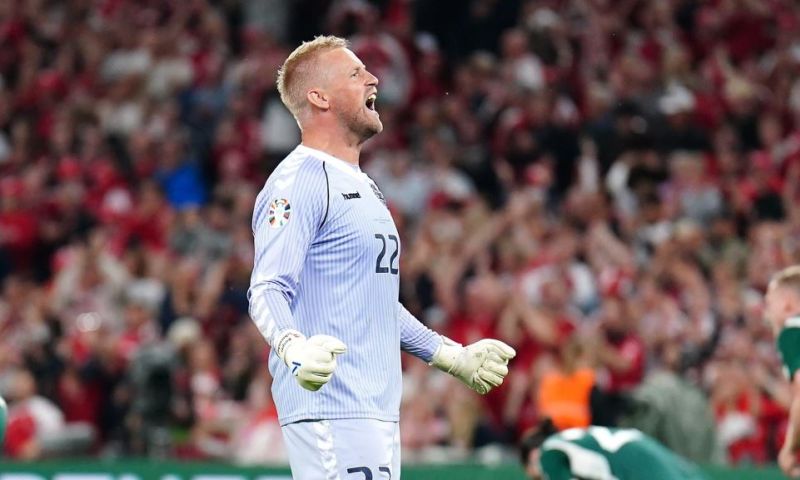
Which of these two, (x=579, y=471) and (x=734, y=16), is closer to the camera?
(x=579, y=471)

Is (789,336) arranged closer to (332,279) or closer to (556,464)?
(556,464)

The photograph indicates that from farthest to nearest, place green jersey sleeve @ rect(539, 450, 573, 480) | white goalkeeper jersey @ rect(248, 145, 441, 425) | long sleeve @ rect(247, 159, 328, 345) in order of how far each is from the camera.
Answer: green jersey sleeve @ rect(539, 450, 573, 480), white goalkeeper jersey @ rect(248, 145, 441, 425), long sleeve @ rect(247, 159, 328, 345)

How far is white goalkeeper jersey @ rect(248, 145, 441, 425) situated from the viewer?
4781mm

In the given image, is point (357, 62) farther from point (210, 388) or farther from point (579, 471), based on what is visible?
point (210, 388)

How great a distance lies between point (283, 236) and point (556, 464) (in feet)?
7.31

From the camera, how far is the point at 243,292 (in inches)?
545

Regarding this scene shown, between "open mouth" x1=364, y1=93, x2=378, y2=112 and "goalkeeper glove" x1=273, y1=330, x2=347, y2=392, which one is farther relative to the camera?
"open mouth" x1=364, y1=93, x2=378, y2=112

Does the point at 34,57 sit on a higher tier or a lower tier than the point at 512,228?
higher

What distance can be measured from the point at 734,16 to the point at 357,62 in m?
11.3

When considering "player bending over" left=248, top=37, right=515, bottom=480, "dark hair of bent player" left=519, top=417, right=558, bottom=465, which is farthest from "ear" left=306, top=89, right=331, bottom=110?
"dark hair of bent player" left=519, top=417, right=558, bottom=465

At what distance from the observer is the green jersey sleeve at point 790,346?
6.78 metres

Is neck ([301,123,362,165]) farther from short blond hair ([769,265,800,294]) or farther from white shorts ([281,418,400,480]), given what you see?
short blond hair ([769,265,800,294])

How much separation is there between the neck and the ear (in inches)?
2.8

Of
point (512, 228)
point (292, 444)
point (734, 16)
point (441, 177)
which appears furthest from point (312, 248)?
point (734, 16)
